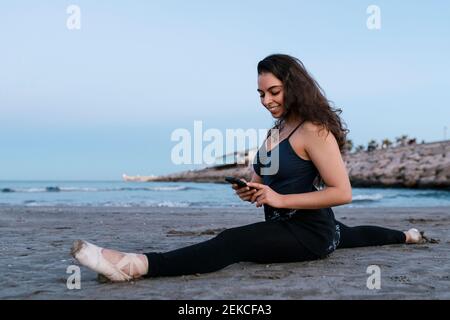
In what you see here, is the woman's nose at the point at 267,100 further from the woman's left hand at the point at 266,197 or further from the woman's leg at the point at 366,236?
the woman's leg at the point at 366,236

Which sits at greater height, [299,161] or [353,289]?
[299,161]

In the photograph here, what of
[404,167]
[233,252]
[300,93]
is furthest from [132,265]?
[404,167]

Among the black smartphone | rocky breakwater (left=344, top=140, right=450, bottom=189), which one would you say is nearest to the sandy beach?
the black smartphone

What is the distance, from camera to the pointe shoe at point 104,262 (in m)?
2.79

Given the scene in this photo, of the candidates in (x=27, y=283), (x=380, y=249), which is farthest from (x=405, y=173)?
(x=27, y=283)

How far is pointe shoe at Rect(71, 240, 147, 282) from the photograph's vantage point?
110 inches

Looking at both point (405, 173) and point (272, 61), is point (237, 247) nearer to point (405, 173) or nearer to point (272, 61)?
point (272, 61)

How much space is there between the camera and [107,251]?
9.48 feet

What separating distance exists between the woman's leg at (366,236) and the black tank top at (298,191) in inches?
32.9

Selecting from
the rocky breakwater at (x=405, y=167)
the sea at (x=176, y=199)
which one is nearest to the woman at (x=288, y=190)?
the sea at (x=176, y=199)

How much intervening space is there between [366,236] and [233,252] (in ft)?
5.83

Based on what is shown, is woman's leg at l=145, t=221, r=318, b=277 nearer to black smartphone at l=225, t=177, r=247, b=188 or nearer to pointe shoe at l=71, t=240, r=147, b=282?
pointe shoe at l=71, t=240, r=147, b=282
